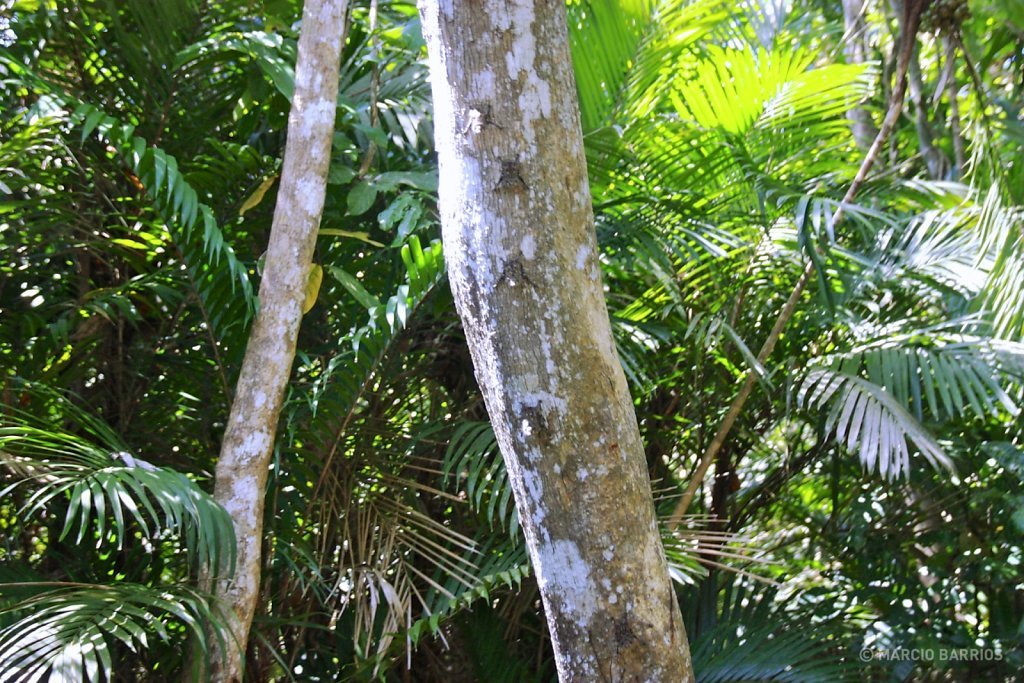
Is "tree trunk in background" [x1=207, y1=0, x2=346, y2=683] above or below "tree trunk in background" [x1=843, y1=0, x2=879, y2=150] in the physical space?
below

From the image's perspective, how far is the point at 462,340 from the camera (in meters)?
2.67

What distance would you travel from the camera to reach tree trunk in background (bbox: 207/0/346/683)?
1995 millimetres

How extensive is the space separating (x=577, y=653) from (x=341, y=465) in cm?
133

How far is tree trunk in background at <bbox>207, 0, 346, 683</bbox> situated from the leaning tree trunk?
999 millimetres

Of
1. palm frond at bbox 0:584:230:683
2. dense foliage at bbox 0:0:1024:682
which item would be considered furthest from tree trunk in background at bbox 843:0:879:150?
palm frond at bbox 0:584:230:683

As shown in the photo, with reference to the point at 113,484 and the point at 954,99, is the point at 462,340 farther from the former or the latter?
the point at 954,99

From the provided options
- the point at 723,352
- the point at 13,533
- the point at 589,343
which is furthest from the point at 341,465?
the point at 589,343

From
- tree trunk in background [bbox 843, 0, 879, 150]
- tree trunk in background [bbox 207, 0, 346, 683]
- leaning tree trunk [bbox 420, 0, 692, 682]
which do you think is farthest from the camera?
tree trunk in background [bbox 843, 0, 879, 150]

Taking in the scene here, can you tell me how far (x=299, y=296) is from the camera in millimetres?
2189

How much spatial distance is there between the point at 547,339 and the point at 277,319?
46.3 inches

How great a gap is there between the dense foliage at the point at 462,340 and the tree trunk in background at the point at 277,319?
0.09 metres

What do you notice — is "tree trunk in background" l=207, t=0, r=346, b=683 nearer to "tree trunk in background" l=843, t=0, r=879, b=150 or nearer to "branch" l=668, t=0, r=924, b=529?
"branch" l=668, t=0, r=924, b=529

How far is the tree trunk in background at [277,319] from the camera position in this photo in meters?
2.00

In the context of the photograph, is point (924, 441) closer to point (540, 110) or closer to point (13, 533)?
point (540, 110)
